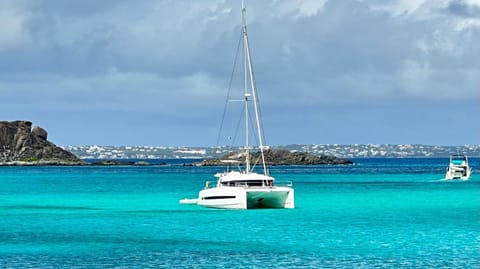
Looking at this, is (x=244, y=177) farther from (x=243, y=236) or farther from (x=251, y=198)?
(x=243, y=236)

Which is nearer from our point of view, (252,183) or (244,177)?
(244,177)

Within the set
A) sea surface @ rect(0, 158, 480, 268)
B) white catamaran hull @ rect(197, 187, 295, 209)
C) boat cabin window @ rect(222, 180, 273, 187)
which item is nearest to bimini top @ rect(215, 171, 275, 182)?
boat cabin window @ rect(222, 180, 273, 187)

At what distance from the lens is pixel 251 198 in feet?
227

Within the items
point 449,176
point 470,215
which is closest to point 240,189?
point 470,215

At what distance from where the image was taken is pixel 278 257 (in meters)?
42.9

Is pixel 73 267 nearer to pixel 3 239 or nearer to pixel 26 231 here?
pixel 3 239

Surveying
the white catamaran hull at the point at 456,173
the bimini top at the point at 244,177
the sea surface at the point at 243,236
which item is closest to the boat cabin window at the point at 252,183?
the bimini top at the point at 244,177

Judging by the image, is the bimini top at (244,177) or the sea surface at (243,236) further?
the bimini top at (244,177)

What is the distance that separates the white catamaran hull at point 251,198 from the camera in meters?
69.0

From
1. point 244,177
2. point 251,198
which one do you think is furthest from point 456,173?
point 244,177

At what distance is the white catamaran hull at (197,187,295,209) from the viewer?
2717 inches

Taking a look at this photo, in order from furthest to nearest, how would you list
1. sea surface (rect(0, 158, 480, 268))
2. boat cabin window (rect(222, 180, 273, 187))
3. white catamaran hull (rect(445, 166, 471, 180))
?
white catamaran hull (rect(445, 166, 471, 180)) < boat cabin window (rect(222, 180, 273, 187)) < sea surface (rect(0, 158, 480, 268))

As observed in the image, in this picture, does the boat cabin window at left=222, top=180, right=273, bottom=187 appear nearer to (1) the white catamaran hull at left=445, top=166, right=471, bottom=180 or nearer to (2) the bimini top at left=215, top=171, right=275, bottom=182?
(2) the bimini top at left=215, top=171, right=275, bottom=182

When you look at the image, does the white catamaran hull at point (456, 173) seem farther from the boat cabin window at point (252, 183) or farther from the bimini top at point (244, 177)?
the bimini top at point (244, 177)
